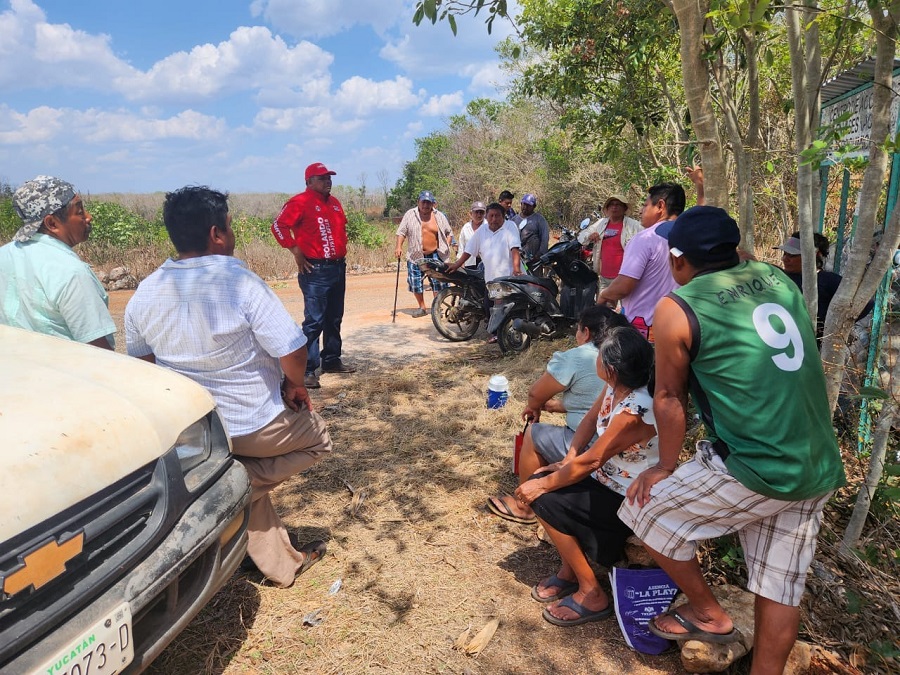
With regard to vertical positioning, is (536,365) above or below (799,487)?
below

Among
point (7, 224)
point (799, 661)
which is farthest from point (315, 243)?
point (7, 224)

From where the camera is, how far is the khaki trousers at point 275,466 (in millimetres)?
2521

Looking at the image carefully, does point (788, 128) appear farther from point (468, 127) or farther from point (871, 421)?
point (468, 127)

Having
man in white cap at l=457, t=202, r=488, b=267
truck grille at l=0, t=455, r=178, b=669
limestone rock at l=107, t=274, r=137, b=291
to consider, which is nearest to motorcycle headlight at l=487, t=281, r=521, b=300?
man in white cap at l=457, t=202, r=488, b=267

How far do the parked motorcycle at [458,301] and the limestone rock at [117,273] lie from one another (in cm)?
811

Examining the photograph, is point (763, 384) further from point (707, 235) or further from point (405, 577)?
point (405, 577)

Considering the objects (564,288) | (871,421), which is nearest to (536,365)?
(564,288)

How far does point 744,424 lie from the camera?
1.83 metres

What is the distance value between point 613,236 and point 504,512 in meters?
3.59

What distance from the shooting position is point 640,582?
2348mm

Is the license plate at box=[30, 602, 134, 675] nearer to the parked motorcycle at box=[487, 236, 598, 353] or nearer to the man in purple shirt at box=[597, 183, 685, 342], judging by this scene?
the man in purple shirt at box=[597, 183, 685, 342]

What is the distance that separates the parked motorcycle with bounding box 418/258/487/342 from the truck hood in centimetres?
502

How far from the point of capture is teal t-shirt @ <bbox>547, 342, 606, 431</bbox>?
9.61 ft

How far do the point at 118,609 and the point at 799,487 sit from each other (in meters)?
2.01
